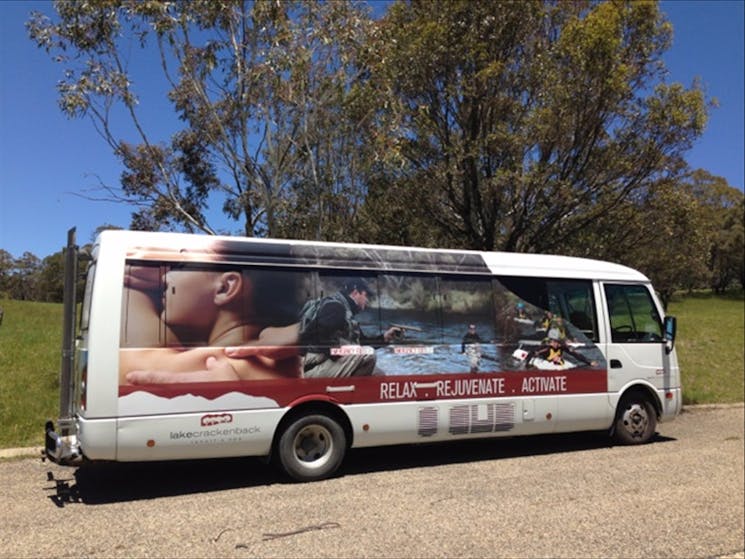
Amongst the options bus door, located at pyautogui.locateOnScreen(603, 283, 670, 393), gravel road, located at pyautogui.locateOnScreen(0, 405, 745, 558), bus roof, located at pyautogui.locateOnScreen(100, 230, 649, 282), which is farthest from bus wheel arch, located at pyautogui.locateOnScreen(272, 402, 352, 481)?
bus door, located at pyautogui.locateOnScreen(603, 283, 670, 393)

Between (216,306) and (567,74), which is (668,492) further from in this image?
(567,74)

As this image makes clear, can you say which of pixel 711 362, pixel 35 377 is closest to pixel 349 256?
pixel 35 377

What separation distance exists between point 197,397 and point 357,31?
23.9ft

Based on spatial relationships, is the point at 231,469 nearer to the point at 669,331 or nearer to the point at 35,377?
the point at 35,377

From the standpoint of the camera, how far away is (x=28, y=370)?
972 centimetres

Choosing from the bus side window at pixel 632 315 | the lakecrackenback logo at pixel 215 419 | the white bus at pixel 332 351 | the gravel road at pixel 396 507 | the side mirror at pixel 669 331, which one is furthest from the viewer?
the side mirror at pixel 669 331

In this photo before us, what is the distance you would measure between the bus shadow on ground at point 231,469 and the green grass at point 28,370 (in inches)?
66.4

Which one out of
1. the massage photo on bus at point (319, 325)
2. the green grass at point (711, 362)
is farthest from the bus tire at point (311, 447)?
the green grass at point (711, 362)

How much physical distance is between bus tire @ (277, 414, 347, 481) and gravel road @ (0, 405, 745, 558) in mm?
181

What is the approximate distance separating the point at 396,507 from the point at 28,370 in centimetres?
673

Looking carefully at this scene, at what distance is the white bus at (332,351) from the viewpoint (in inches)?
239

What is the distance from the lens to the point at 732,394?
1440cm

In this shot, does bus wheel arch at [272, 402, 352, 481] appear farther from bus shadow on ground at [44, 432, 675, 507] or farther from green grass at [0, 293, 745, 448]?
green grass at [0, 293, 745, 448]

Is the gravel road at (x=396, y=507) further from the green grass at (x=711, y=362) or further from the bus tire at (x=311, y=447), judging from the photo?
the green grass at (x=711, y=362)
